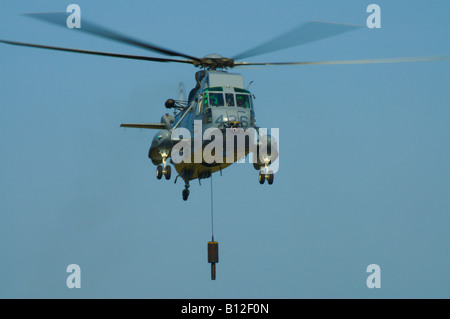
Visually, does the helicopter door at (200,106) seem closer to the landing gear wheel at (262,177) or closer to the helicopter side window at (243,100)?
the helicopter side window at (243,100)

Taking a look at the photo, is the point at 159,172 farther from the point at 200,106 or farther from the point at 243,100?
the point at 243,100

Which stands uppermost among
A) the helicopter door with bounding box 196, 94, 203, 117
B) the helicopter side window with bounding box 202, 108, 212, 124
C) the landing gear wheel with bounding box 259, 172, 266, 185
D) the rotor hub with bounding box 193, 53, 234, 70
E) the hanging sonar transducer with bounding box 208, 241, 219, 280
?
the rotor hub with bounding box 193, 53, 234, 70

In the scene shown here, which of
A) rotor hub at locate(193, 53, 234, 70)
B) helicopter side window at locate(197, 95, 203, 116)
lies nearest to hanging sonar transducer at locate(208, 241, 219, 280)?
helicopter side window at locate(197, 95, 203, 116)

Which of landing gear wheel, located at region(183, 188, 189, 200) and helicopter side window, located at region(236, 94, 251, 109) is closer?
helicopter side window, located at region(236, 94, 251, 109)

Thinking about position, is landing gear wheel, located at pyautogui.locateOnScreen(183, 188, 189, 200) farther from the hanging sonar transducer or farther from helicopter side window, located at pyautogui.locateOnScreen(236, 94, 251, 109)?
→ helicopter side window, located at pyautogui.locateOnScreen(236, 94, 251, 109)

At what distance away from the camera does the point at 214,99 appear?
38125 mm

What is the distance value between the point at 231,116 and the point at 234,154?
2214mm

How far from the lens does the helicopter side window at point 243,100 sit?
38.2 meters

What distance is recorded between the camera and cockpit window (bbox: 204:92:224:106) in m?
38.0

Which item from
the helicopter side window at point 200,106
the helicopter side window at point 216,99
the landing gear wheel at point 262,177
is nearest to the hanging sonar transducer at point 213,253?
the landing gear wheel at point 262,177

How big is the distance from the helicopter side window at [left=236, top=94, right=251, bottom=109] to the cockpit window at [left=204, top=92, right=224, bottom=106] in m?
0.88

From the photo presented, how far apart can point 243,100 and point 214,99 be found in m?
1.56
